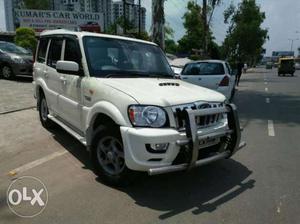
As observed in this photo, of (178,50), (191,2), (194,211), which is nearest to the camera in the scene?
(194,211)

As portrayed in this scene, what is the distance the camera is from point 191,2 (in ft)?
146

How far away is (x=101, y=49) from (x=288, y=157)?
3638 mm

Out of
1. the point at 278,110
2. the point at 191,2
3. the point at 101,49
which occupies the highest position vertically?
the point at 191,2

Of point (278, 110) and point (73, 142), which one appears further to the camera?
point (278, 110)

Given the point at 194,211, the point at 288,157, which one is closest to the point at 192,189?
the point at 194,211

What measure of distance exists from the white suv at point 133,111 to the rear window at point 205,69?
6.12m

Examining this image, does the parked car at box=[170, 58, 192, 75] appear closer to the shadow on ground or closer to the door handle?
the door handle

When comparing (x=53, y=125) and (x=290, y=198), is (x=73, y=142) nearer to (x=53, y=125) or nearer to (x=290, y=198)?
(x=53, y=125)

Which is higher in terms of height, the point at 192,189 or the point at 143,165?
the point at 143,165

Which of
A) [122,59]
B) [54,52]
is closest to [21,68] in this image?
[54,52]

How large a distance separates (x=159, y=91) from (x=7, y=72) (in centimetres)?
1278

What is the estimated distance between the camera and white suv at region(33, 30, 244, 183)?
13.7 ft

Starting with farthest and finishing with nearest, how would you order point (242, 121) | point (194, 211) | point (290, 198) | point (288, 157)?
1. point (242, 121)
2. point (288, 157)
3. point (290, 198)
4. point (194, 211)

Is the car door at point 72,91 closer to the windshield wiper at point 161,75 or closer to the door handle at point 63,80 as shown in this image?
the door handle at point 63,80
